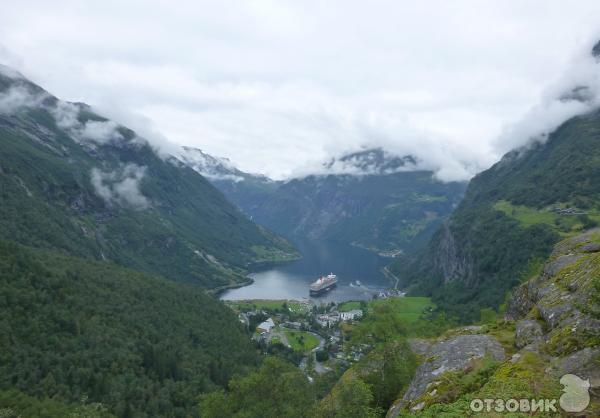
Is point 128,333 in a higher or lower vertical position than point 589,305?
lower

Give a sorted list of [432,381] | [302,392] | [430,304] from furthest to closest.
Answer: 1. [430,304]
2. [302,392]
3. [432,381]

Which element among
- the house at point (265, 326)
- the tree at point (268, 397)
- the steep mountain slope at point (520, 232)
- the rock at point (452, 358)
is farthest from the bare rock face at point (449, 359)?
the house at point (265, 326)

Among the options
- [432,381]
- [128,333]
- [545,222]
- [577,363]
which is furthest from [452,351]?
[545,222]

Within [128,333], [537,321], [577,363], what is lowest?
[128,333]

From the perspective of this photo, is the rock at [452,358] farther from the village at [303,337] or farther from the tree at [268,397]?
the village at [303,337]

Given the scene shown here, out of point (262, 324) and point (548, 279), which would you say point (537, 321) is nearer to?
point (548, 279)

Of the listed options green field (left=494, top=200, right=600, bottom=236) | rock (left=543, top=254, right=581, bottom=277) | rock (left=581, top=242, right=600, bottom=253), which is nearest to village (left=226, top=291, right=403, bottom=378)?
green field (left=494, top=200, right=600, bottom=236)

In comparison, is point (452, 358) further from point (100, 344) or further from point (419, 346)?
point (100, 344)
